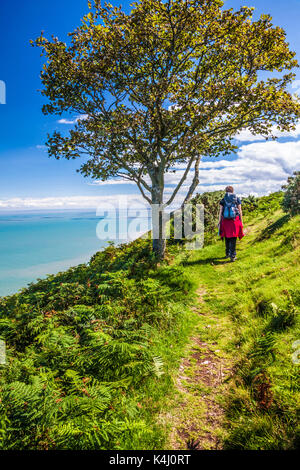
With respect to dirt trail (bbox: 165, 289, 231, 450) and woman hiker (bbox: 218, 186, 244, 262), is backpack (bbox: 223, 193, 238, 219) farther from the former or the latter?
dirt trail (bbox: 165, 289, 231, 450)

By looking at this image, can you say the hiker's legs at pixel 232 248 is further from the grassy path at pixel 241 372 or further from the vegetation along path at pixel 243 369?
the grassy path at pixel 241 372

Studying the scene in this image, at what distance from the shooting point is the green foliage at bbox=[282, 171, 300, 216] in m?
13.0

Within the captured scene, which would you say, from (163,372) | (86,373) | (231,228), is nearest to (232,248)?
(231,228)

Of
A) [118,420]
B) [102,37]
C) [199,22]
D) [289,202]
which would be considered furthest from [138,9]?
[118,420]

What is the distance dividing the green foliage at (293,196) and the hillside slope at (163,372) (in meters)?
5.77

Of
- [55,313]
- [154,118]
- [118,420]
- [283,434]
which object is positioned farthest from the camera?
[154,118]

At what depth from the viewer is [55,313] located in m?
7.61

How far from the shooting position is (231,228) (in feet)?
38.5

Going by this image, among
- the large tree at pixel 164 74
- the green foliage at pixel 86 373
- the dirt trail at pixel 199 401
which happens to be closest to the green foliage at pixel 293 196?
the large tree at pixel 164 74

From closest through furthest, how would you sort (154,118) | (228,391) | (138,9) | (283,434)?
1. (283,434)
2. (228,391)
3. (138,9)
4. (154,118)

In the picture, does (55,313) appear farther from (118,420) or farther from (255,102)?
(255,102)

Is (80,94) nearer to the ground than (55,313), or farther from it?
farther from it

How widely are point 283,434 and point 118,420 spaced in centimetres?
210

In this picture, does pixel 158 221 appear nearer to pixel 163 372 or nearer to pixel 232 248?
pixel 232 248
